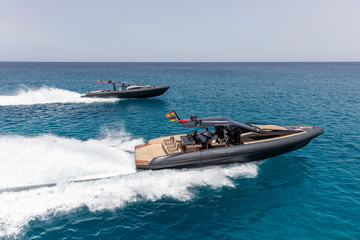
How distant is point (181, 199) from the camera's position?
10.7 meters

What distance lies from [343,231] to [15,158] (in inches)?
658

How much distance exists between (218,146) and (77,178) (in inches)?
319

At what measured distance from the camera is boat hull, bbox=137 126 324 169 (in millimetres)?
12391

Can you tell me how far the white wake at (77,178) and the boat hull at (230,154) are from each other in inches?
17.8

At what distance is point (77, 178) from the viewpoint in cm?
1131

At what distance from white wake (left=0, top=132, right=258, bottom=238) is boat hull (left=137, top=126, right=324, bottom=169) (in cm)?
45

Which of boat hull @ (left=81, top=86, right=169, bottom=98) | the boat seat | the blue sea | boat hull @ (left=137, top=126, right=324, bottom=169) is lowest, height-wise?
the blue sea

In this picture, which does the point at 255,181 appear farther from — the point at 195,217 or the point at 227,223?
the point at 195,217

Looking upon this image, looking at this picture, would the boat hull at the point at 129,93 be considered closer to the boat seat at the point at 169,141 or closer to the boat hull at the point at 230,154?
the boat seat at the point at 169,141

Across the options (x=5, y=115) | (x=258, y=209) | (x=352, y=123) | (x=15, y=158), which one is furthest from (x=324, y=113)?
(x=5, y=115)

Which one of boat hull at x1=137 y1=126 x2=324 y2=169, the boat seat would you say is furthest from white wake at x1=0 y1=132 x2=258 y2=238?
the boat seat

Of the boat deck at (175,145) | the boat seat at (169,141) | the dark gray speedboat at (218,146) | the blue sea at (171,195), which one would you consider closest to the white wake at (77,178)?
the blue sea at (171,195)

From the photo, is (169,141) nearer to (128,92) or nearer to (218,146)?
(218,146)

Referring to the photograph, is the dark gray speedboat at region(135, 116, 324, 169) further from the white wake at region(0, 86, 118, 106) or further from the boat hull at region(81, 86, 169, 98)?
the white wake at region(0, 86, 118, 106)
